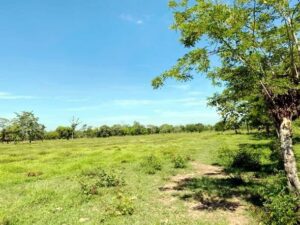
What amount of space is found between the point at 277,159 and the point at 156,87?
20.4 metres

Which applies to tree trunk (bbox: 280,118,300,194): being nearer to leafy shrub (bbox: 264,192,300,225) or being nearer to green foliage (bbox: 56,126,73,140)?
leafy shrub (bbox: 264,192,300,225)

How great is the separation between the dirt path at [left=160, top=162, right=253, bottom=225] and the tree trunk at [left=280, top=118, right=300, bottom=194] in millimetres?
2419

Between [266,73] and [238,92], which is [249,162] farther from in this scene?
[266,73]

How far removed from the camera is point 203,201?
683 inches

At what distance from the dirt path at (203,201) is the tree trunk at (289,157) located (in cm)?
242

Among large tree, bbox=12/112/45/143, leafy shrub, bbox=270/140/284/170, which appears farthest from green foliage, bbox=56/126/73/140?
leafy shrub, bbox=270/140/284/170

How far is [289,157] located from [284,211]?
255cm

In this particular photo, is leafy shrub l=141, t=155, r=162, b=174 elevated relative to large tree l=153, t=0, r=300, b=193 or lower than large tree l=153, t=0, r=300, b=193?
lower

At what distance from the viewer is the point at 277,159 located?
31.0m

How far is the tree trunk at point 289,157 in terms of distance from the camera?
13031 mm

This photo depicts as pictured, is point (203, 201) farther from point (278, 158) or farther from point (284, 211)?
point (278, 158)

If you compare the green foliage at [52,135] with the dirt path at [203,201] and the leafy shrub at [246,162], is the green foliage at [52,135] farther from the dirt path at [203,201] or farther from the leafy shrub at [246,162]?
the dirt path at [203,201]

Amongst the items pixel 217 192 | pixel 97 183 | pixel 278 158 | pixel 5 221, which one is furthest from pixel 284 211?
pixel 278 158

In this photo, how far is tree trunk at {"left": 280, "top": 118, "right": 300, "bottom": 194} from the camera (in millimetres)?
13031
